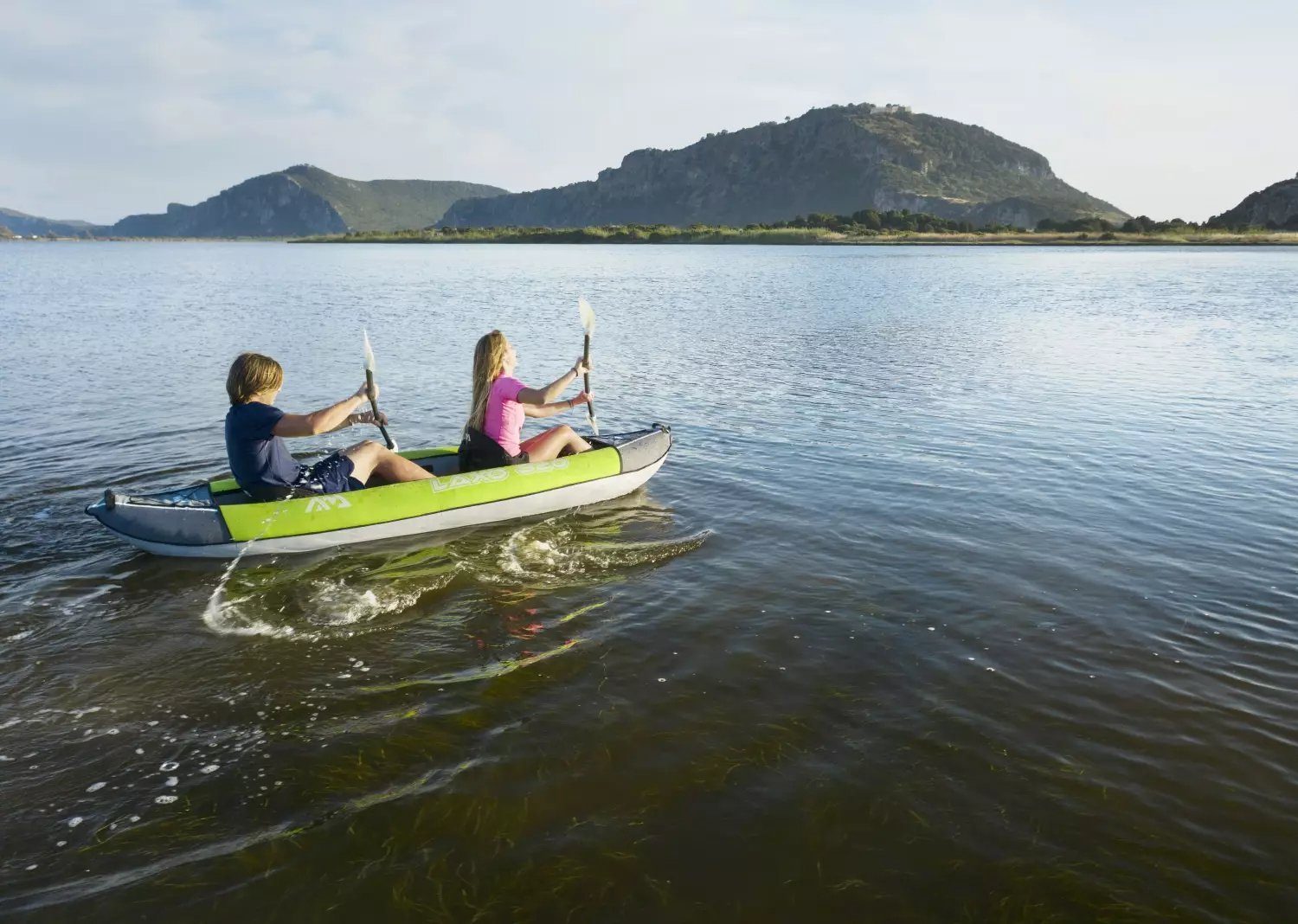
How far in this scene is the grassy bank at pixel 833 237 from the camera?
98.9m

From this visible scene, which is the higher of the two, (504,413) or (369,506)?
(504,413)

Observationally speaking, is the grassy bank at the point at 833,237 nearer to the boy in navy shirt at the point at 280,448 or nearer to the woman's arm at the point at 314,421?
the boy in navy shirt at the point at 280,448

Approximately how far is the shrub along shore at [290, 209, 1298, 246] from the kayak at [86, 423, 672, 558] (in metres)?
110

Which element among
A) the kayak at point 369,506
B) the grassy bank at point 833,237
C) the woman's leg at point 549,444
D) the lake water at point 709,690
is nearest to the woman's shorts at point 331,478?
the kayak at point 369,506

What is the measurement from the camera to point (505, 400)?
9.82 m

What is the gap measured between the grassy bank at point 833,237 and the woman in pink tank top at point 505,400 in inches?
4304

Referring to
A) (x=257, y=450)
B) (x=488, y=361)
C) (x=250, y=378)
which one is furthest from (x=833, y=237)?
(x=250, y=378)

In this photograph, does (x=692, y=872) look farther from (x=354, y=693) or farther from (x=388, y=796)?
(x=354, y=693)

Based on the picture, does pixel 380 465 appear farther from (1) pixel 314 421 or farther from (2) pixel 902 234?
(2) pixel 902 234

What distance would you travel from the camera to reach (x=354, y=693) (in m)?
6.09

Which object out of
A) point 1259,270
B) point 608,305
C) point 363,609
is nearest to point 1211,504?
point 363,609

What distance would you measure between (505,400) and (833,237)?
372 feet

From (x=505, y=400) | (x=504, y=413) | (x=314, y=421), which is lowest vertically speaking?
(x=504, y=413)

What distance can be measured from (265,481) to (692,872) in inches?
249
